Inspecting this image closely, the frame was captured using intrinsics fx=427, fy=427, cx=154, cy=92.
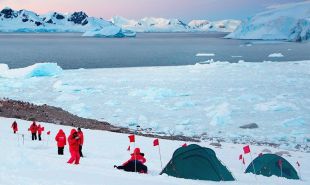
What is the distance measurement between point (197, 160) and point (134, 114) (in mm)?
16805

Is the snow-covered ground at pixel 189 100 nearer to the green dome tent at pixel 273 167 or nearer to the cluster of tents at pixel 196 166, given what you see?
the green dome tent at pixel 273 167

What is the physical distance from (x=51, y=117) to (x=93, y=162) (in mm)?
13880

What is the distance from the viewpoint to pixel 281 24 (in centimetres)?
14875

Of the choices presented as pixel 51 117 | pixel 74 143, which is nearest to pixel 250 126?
pixel 51 117

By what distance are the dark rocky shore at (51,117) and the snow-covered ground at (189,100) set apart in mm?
1821

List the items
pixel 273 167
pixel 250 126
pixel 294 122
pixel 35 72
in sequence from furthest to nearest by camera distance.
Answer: pixel 35 72 → pixel 294 122 → pixel 250 126 → pixel 273 167

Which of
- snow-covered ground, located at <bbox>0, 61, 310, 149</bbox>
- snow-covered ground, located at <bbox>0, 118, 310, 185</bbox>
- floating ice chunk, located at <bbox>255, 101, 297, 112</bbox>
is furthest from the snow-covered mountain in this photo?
snow-covered ground, located at <bbox>0, 118, 310, 185</bbox>

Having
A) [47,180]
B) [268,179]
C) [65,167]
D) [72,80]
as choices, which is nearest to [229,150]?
[268,179]

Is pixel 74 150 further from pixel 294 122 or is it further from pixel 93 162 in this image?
pixel 294 122

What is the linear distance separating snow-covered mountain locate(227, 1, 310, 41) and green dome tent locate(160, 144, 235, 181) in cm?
13473

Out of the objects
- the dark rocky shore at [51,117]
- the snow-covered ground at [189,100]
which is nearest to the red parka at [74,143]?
the dark rocky shore at [51,117]

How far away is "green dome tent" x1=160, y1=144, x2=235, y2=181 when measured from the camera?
38.0ft

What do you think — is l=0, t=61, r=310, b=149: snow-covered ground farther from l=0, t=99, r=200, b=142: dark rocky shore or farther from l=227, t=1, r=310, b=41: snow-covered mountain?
l=227, t=1, r=310, b=41: snow-covered mountain

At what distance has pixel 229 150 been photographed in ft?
62.6
